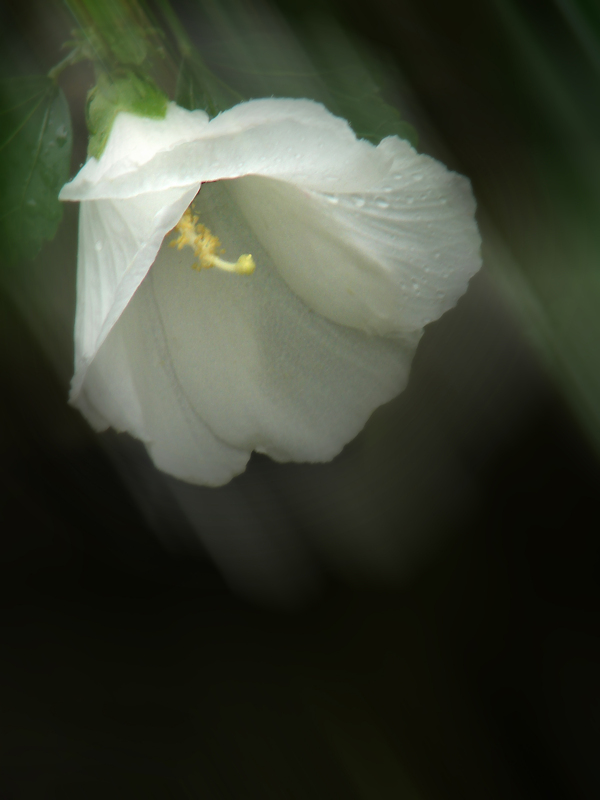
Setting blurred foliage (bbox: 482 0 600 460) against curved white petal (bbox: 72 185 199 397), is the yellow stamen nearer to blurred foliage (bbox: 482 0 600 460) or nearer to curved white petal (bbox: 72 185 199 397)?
curved white petal (bbox: 72 185 199 397)

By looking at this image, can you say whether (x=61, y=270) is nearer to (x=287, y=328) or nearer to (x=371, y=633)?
(x=287, y=328)

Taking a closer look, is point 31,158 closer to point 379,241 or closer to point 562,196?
point 379,241

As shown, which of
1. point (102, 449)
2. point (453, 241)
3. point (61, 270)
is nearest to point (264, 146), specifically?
point (453, 241)

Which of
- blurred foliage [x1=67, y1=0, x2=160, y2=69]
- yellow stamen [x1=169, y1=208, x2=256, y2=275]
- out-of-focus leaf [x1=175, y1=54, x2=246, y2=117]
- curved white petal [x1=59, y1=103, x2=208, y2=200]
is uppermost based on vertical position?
blurred foliage [x1=67, y1=0, x2=160, y2=69]

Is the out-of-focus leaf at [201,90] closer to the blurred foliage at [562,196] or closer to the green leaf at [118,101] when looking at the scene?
the green leaf at [118,101]

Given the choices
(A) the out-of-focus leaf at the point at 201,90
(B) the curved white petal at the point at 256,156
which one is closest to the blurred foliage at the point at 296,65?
(A) the out-of-focus leaf at the point at 201,90

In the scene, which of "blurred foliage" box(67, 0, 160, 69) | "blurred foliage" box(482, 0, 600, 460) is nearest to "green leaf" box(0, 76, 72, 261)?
"blurred foliage" box(67, 0, 160, 69)

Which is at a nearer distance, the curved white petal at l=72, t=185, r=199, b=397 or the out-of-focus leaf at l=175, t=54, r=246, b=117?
the curved white petal at l=72, t=185, r=199, b=397
